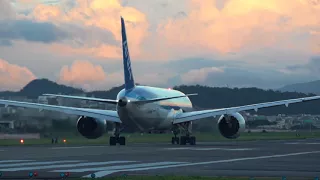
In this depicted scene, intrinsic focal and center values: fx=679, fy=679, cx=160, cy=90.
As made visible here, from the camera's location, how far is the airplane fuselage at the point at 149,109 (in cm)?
5238

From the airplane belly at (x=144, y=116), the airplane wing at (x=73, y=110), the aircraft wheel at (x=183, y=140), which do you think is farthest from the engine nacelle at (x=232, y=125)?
the airplane wing at (x=73, y=110)

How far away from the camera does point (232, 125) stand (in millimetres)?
55000

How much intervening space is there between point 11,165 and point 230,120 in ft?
95.9

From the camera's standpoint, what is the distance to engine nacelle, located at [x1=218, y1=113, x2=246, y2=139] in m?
54.2

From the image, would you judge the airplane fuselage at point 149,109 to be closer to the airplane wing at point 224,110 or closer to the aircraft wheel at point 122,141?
the airplane wing at point 224,110

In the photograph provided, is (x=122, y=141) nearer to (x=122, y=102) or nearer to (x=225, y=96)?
(x=122, y=102)

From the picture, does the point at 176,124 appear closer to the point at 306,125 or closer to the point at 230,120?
the point at 230,120

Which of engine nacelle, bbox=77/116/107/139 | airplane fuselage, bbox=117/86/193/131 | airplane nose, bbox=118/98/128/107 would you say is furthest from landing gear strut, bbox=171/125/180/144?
airplane nose, bbox=118/98/128/107

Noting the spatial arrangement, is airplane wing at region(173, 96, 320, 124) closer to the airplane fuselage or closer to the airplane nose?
the airplane fuselage

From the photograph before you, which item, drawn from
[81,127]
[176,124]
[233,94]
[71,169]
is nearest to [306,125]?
[233,94]

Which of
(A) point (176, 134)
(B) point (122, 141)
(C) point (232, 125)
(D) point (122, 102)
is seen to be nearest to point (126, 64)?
(D) point (122, 102)

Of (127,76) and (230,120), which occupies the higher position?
(127,76)

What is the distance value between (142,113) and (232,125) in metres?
7.41

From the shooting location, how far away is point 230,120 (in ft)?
181
